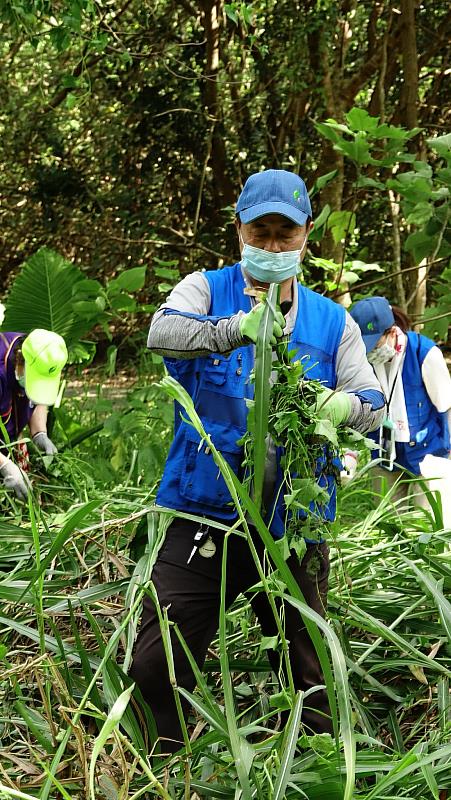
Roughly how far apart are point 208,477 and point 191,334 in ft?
1.00

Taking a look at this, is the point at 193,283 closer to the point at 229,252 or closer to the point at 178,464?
the point at 178,464

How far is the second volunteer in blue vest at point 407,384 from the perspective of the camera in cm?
376

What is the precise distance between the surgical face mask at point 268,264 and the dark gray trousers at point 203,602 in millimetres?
541

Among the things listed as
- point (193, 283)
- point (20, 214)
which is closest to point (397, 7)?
point (20, 214)

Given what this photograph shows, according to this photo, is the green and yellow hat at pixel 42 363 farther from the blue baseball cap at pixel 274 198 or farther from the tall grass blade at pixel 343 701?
the tall grass blade at pixel 343 701

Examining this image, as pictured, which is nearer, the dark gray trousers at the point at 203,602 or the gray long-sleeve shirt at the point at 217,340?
the gray long-sleeve shirt at the point at 217,340

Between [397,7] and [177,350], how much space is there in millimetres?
6708

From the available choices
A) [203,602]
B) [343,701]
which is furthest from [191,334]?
[343,701]

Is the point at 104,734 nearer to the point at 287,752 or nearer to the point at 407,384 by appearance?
the point at 287,752

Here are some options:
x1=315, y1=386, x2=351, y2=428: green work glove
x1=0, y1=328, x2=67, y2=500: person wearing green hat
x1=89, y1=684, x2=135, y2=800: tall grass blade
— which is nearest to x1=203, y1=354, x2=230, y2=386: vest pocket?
x1=315, y1=386, x2=351, y2=428: green work glove

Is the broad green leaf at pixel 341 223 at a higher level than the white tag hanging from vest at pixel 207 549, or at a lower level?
higher

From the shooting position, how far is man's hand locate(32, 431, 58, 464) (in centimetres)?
348

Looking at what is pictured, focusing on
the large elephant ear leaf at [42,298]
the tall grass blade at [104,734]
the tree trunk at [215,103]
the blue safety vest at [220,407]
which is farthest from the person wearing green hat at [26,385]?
the tree trunk at [215,103]

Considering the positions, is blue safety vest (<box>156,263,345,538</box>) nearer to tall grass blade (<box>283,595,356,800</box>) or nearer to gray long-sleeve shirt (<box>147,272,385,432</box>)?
gray long-sleeve shirt (<box>147,272,385,432</box>)
